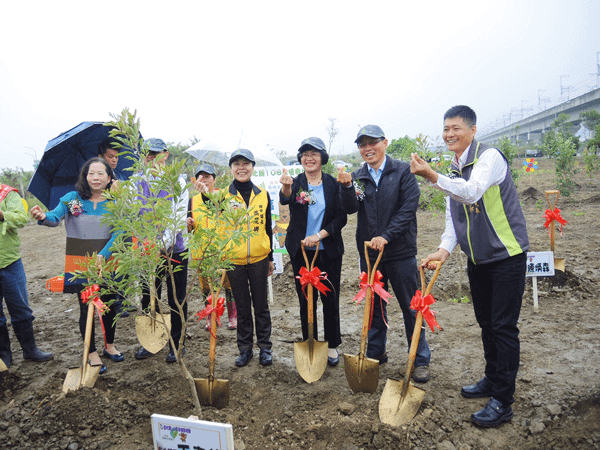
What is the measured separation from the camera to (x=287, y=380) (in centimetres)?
327

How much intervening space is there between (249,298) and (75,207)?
1712 millimetres

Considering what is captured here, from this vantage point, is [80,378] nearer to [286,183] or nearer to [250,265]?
[250,265]

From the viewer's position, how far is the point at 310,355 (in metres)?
3.29

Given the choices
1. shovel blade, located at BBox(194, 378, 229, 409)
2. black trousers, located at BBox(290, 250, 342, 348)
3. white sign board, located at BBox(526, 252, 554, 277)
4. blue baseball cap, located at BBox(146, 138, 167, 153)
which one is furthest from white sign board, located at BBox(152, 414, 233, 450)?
white sign board, located at BBox(526, 252, 554, 277)

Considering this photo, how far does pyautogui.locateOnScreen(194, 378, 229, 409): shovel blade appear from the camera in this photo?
2.79 meters

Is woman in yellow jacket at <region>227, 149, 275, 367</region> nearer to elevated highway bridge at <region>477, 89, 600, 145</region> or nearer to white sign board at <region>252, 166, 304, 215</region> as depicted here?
white sign board at <region>252, 166, 304, 215</region>

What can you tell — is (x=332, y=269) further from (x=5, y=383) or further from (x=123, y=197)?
A: (x=5, y=383)

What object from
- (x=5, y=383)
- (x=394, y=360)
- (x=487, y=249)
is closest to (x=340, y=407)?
(x=394, y=360)

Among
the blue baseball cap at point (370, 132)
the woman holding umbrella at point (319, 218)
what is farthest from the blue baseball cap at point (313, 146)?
the blue baseball cap at point (370, 132)

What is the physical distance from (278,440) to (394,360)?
5.01 feet

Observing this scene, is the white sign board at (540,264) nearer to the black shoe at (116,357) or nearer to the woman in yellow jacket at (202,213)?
the woman in yellow jacket at (202,213)

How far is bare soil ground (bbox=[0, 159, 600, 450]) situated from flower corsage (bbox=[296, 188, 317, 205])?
1.53 meters

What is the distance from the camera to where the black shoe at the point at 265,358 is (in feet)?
11.5

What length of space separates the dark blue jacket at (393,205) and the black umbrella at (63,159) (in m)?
2.37
